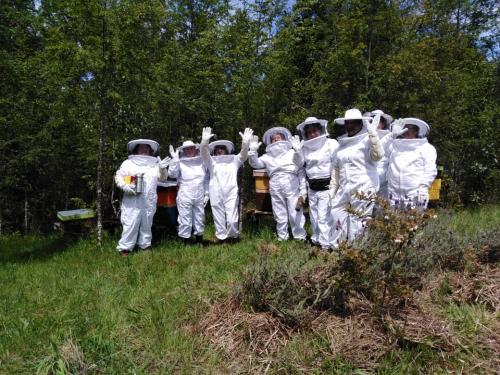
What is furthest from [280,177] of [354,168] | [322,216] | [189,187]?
[354,168]

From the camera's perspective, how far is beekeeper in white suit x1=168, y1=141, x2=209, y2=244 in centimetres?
678

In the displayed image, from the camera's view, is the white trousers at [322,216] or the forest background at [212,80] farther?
the forest background at [212,80]

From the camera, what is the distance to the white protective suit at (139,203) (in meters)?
6.50

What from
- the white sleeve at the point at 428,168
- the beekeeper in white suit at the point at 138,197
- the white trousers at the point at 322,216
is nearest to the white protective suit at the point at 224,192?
the beekeeper in white suit at the point at 138,197

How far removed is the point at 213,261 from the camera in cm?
527

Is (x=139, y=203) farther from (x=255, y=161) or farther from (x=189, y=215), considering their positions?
(x=255, y=161)

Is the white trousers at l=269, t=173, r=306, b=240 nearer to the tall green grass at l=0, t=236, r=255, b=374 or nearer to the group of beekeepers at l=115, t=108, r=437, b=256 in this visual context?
the group of beekeepers at l=115, t=108, r=437, b=256

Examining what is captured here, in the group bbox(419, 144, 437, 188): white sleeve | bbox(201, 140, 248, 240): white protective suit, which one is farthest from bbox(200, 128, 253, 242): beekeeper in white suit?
bbox(419, 144, 437, 188): white sleeve

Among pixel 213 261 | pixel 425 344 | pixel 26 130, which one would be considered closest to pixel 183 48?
pixel 26 130

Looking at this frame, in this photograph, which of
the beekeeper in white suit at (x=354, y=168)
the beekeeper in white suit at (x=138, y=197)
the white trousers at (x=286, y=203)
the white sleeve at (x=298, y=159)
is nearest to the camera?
the beekeeper in white suit at (x=354, y=168)

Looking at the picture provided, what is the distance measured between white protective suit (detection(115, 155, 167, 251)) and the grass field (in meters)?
0.84

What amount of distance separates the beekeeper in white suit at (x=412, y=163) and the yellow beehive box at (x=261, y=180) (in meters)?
2.19

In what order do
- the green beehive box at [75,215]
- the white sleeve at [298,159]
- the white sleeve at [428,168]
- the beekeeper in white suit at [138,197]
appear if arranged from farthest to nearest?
the green beehive box at [75,215] < the beekeeper in white suit at [138,197] < the white sleeve at [298,159] < the white sleeve at [428,168]

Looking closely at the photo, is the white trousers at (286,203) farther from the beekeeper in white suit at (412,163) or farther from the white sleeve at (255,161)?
the beekeeper in white suit at (412,163)
